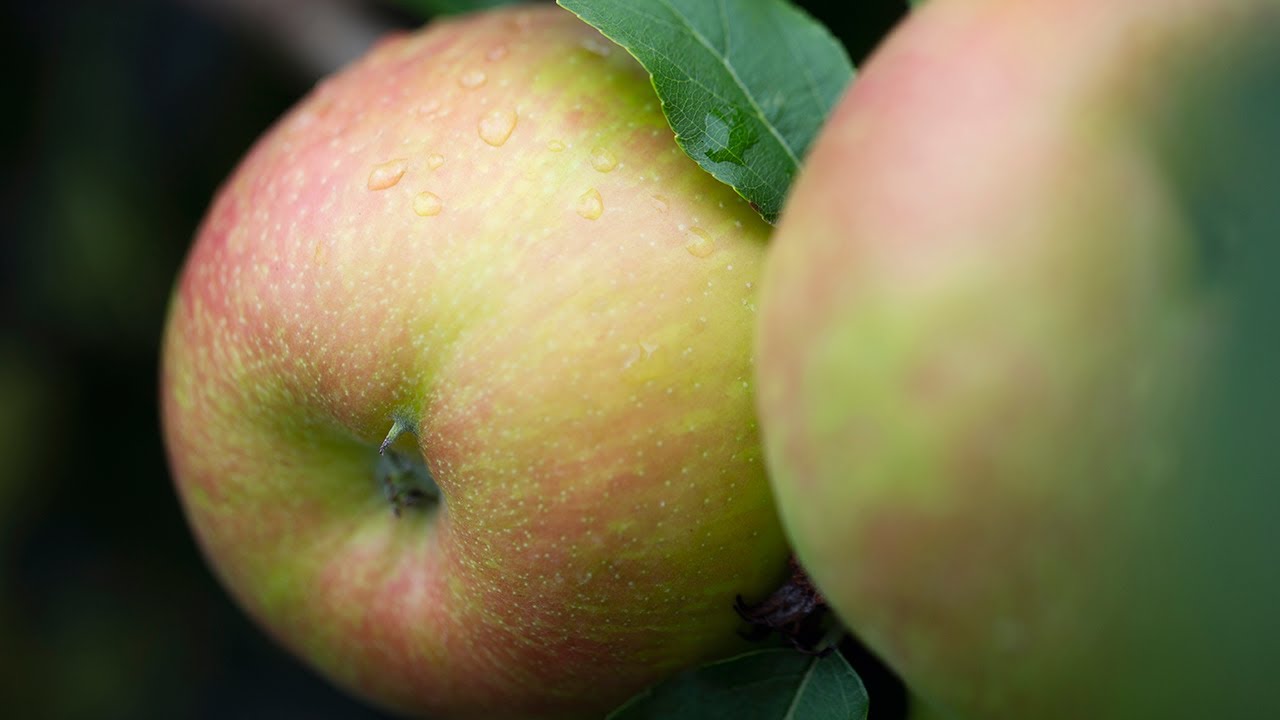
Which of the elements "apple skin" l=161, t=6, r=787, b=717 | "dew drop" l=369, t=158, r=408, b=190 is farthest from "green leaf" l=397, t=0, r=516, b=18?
"dew drop" l=369, t=158, r=408, b=190

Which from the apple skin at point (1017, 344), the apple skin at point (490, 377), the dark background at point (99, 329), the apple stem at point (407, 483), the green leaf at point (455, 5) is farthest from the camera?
the dark background at point (99, 329)

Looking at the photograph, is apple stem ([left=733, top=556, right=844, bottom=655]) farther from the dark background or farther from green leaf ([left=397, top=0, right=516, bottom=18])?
the dark background

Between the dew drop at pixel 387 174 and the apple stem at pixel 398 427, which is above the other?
the dew drop at pixel 387 174

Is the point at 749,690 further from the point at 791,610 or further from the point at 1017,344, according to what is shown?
the point at 1017,344

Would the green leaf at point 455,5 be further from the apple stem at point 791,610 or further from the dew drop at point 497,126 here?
the apple stem at point 791,610

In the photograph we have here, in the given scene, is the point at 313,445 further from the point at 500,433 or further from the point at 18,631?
the point at 18,631

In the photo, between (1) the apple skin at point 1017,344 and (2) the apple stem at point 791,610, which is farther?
(2) the apple stem at point 791,610

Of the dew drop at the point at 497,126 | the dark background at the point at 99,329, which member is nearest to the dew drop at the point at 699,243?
the dew drop at the point at 497,126

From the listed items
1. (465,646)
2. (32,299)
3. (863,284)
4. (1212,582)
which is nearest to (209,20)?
(32,299)
